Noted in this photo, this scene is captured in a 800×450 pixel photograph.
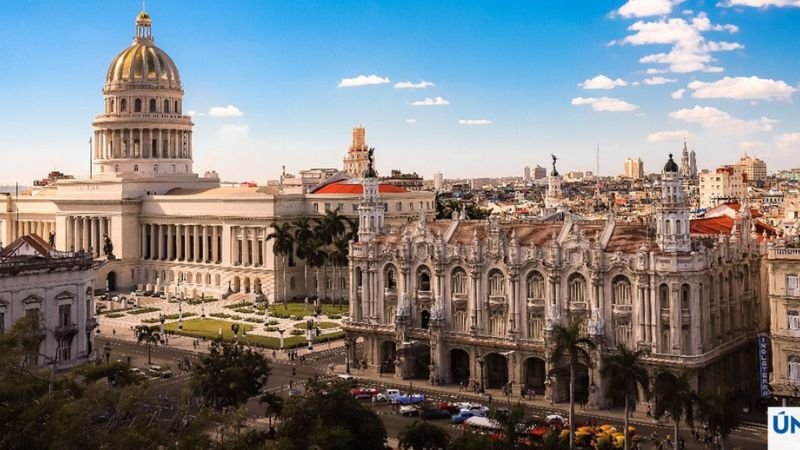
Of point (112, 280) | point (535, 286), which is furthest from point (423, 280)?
point (112, 280)

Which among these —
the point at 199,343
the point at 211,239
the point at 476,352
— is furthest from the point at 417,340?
the point at 211,239

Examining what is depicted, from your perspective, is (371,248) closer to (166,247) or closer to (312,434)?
(312,434)

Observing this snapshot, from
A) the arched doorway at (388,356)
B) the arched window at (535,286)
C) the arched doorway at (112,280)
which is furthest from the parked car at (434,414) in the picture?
the arched doorway at (112,280)

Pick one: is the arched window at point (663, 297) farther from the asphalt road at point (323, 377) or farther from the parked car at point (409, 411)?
the parked car at point (409, 411)

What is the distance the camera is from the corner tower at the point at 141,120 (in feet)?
541

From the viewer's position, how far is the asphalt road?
66.6m

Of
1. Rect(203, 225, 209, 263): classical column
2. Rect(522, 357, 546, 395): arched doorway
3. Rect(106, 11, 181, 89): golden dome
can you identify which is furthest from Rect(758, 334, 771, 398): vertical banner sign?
Rect(106, 11, 181, 89): golden dome

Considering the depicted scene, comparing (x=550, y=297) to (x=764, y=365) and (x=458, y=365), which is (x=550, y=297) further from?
(x=764, y=365)

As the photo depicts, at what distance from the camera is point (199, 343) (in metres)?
104

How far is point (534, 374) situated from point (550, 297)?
7.19 metres

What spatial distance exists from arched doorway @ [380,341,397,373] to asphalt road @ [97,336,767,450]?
2782 millimetres

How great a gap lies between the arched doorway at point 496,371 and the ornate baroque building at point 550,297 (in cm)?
10

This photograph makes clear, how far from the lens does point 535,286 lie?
7931 cm

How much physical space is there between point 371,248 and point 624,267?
978 inches
